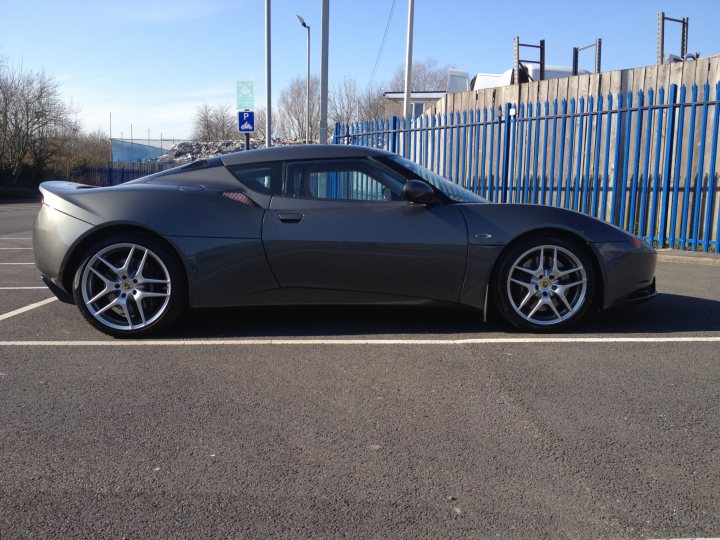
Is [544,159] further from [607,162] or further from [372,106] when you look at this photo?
[372,106]

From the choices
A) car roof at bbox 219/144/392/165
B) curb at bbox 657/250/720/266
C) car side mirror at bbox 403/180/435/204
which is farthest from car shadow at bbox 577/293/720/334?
curb at bbox 657/250/720/266

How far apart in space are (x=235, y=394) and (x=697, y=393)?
7.99 ft

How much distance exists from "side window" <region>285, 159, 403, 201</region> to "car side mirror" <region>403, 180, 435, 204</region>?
0.50 feet

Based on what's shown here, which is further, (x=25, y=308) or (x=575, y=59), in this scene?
(x=575, y=59)

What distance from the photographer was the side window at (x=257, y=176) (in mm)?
4715

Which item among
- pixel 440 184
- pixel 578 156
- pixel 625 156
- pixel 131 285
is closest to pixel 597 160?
pixel 578 156

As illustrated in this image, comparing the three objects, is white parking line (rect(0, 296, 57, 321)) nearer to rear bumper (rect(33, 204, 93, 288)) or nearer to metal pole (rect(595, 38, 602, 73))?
rear bumper (rect(33, 204, 93, 288))

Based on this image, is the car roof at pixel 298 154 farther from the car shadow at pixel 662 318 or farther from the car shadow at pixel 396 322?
the car shadow at pixel 662 318

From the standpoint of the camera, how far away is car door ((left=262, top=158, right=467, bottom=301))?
4555 millimetres

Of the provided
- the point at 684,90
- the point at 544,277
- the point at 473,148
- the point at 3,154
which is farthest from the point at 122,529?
the point at 3,154

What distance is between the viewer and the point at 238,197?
4.67m

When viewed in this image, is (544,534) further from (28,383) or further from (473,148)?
(473,148)

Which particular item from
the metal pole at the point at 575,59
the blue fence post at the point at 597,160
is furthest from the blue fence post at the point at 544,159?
the metal pole at the point at 575,59

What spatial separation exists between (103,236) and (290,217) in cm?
130
